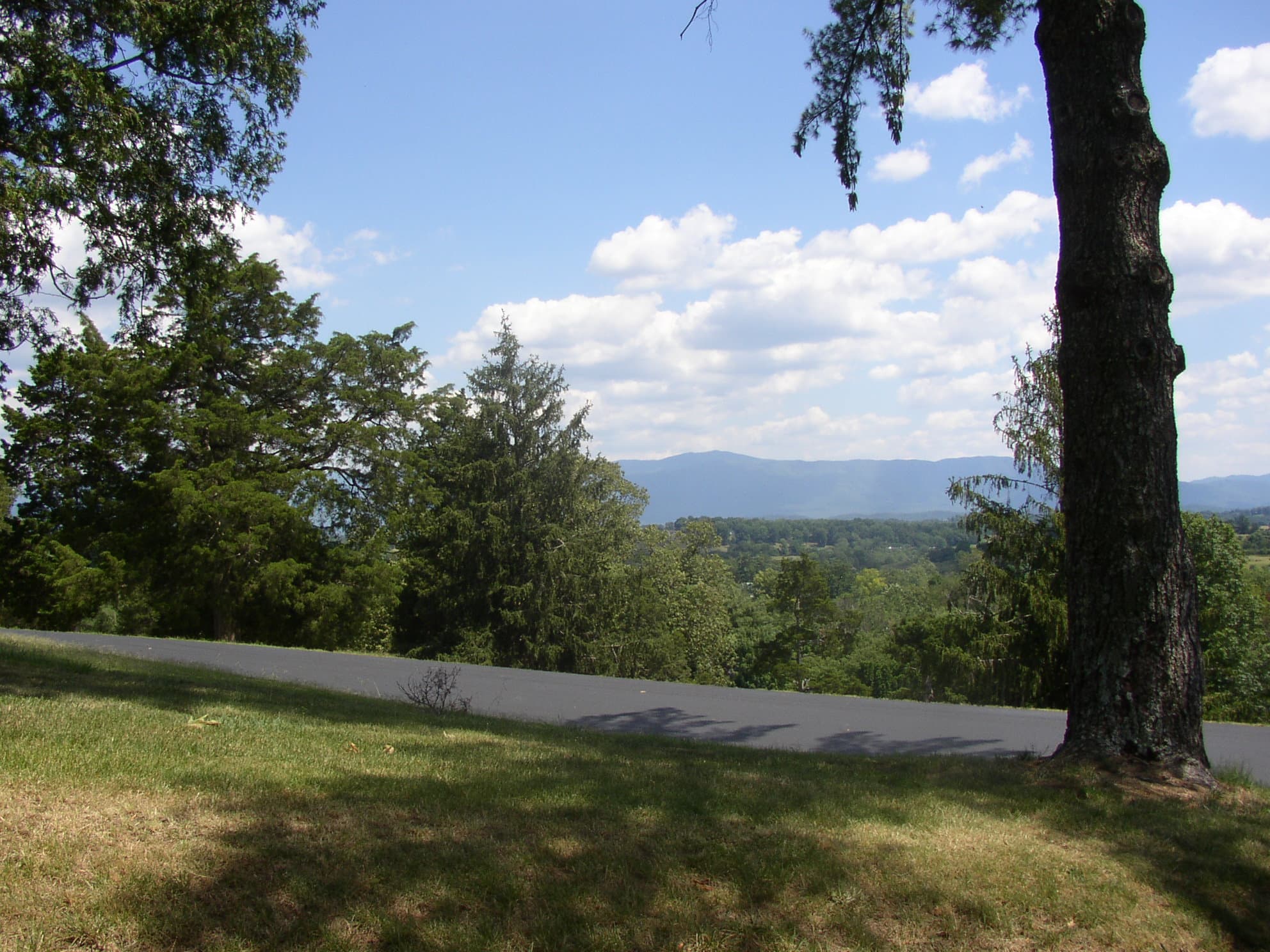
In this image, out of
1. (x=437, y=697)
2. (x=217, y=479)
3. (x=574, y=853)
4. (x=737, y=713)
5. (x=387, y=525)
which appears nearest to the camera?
(x=574, y=853)

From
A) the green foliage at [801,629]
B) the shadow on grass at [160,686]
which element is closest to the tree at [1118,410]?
the shadow on grass at [160,686]

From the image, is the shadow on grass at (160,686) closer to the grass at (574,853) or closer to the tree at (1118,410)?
the grass at (574,853)

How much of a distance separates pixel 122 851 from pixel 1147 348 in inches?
254

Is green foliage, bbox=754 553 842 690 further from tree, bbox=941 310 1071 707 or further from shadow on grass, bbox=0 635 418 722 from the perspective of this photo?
shadow on grass, bbox=0 635 418 722

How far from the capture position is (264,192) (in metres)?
9.94

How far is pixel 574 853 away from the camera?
4273 millimetres

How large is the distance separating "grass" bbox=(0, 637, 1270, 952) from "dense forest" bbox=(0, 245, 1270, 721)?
16.8 meters

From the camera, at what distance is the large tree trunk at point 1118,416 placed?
19.2 feet

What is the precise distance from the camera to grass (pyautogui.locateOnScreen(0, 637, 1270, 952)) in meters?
3.52

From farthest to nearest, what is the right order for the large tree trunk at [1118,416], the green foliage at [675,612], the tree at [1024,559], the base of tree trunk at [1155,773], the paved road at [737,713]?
the green foliage at [675,612] → the tree at [1024,559] → the paved road at [737,713] → the large tree trunk at [1118,416] → the base of tree trunk at [1155,773]

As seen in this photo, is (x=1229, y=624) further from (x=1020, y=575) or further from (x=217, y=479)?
(x=217, y=479)

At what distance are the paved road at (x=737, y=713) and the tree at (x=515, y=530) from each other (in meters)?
16.1

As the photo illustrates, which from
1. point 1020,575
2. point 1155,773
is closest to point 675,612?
point 1020,575

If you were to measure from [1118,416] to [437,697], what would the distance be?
7850 mm
